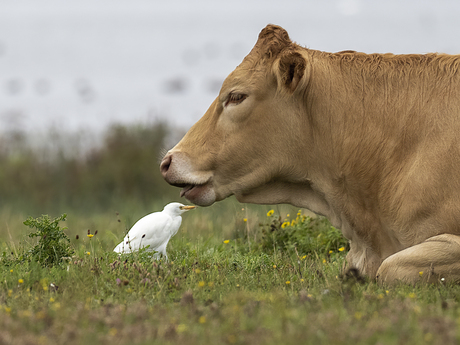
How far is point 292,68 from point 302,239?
231 cm

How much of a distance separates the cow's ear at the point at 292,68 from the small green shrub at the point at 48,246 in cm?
210

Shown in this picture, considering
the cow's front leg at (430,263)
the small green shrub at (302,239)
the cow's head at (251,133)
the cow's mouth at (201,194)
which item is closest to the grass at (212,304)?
the cow's front leg at (430,263)

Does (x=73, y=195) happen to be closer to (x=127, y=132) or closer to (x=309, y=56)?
(x=127, y=132)

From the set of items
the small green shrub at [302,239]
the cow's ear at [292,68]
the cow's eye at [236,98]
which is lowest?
the small green shrub at [302,239]

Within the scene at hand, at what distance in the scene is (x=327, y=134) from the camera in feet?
15.0

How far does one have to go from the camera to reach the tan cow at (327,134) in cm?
439

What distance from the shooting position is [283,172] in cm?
464

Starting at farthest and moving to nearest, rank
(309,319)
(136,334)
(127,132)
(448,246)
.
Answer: (127,132), (448,246), (309,319), (136,334)

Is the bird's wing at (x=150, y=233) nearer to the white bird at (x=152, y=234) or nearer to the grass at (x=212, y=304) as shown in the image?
the white bird at (x=152, y=234)

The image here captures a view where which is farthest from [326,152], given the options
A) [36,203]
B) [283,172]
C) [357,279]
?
[36,203]

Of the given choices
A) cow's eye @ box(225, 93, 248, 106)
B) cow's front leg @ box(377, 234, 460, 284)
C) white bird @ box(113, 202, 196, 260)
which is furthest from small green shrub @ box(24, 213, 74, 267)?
cow's front leg @ box(377, 234, 460, 284)

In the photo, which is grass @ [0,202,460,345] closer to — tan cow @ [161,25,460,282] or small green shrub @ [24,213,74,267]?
Answer: small green shrub @ [24,213,74,267]

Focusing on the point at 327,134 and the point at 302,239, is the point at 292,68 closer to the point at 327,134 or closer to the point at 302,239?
the point at 327,134

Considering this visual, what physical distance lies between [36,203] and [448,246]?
11527mm
